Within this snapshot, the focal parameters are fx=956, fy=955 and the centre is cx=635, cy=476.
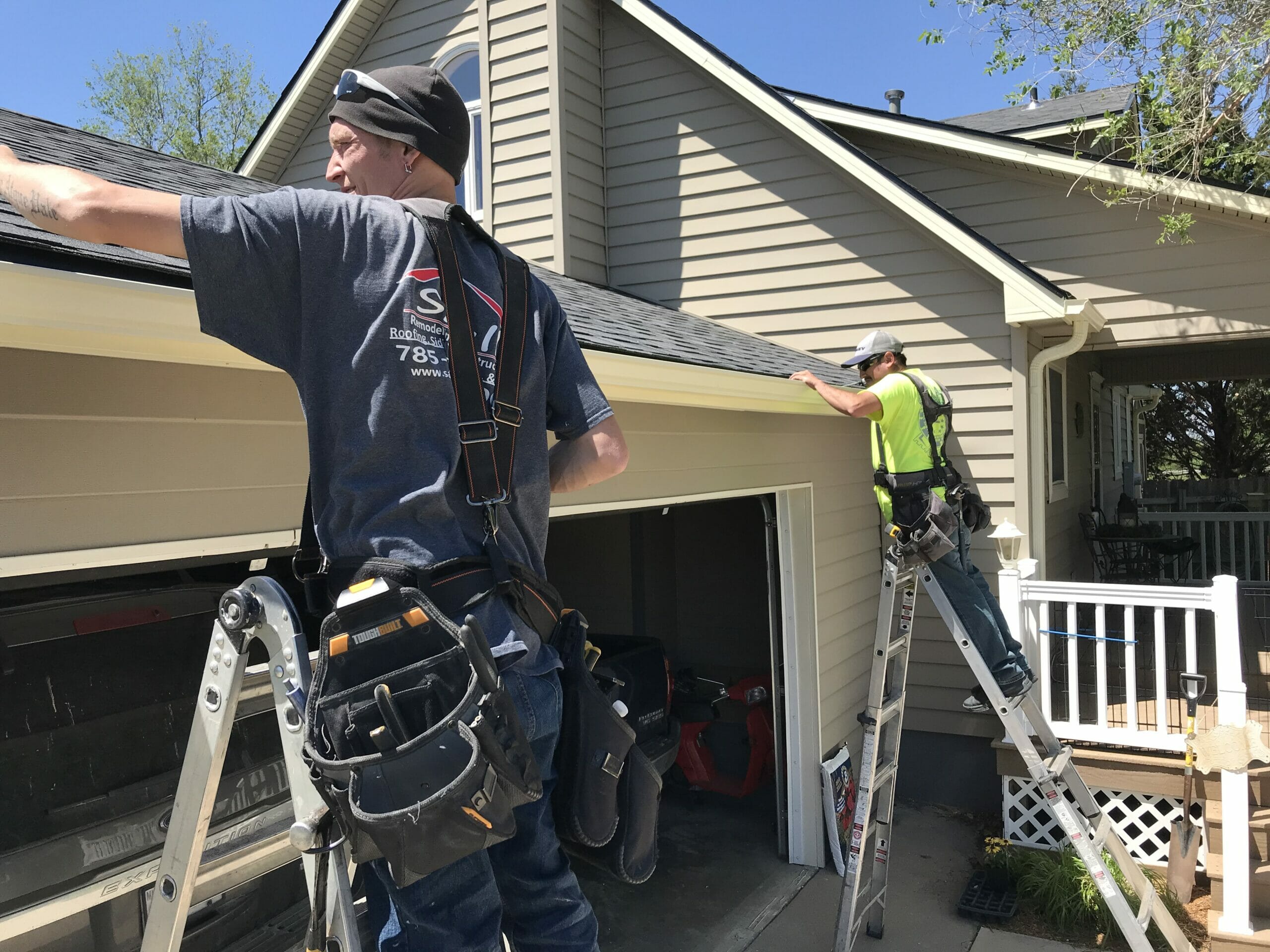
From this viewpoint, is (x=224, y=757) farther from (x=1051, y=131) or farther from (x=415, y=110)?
(x=1051, y=131)

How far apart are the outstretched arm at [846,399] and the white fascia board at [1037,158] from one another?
2965 mm

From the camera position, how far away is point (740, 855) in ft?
19.7

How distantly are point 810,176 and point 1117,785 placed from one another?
4757 mm

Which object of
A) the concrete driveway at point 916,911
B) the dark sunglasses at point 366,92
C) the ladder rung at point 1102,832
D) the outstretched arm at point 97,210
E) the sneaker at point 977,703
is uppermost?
the dark sunglasses at point 366,92

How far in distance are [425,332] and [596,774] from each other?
833 millimetres

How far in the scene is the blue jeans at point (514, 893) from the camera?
1503mm

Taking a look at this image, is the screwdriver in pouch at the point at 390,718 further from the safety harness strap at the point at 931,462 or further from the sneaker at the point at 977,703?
the sneaker at the point at 977,703

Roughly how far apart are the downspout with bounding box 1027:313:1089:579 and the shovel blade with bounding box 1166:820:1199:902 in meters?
1.82

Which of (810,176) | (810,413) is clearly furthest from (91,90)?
(810,413)

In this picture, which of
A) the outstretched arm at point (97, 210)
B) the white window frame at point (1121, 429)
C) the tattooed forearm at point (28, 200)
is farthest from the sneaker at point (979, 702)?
the white window frame at point (1121, 429)

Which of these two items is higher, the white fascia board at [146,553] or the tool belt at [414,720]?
the white fascia board at [146,553]

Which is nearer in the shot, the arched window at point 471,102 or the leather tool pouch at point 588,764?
the leather tool pouch at point 588,764

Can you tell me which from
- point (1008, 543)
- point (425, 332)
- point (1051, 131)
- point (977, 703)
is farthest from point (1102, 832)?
point (1051, 131)

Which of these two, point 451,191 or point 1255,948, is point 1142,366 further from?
point 451,191
